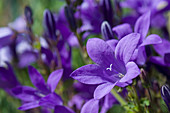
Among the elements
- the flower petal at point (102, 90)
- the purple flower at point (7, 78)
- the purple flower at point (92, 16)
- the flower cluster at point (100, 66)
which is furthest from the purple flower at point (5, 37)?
the flower petal at point (102, 90)

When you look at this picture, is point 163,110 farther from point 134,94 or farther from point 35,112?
point 35,112

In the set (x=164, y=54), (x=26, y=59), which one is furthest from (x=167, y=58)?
(x=26, y=59)

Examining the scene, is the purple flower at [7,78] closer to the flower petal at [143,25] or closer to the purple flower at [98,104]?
the purple flower at [98,104]

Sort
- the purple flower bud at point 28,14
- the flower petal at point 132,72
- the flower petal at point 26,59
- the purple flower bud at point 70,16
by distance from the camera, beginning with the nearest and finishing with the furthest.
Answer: the flower petal at point 132,72 → the purple flower bud at point 70,16 → the purple flower bud at point 28,14 → the flower petal at point 26,59

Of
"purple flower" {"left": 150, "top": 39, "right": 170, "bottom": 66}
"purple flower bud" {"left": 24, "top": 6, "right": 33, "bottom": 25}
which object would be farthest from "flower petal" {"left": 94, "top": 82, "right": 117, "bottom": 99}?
"purple flower bud" {"left": 24, "top": 6, "right": 33, "bottom": 25}

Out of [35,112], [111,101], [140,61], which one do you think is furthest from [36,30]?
[140,61]

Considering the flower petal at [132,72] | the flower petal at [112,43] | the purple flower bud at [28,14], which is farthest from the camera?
the purple flower bud at [28,14]
